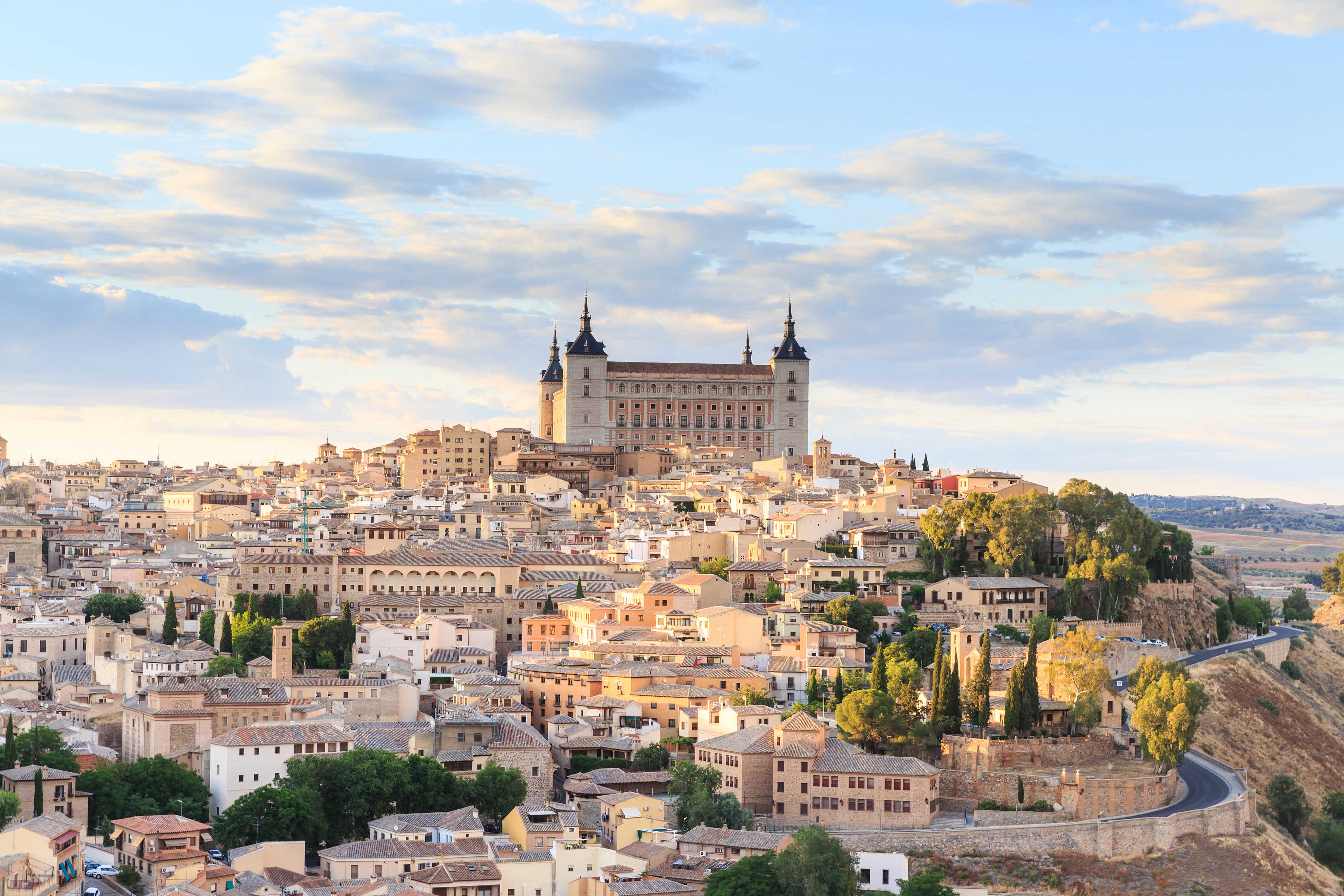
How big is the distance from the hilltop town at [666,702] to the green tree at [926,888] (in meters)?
0.39

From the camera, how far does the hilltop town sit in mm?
43969

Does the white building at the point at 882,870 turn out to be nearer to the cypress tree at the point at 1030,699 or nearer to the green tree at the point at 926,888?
the green tree at the point at 926,888

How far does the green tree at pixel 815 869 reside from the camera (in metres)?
41.8

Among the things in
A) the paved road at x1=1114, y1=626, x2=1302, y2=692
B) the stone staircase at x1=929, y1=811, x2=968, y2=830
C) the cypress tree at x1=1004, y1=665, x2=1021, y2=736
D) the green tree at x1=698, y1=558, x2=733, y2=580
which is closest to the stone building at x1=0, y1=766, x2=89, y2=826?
the stone staircase at x1=929, y1=811, x2=968, y2=830

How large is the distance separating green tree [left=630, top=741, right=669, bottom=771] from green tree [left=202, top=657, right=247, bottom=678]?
12.8 m

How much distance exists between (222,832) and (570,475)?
204 ft

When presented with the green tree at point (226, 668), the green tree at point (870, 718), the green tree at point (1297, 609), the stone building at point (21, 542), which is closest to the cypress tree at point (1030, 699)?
the green tree at point (870, 718)

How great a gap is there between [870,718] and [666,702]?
6.69 metres

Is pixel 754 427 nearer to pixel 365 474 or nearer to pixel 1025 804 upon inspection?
pixel 365 474

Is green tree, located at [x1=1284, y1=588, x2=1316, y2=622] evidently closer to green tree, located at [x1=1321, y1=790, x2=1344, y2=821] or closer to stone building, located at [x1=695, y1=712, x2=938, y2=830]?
green tree, located at [x1=1321, y1=790, x2=1344, y2=821]

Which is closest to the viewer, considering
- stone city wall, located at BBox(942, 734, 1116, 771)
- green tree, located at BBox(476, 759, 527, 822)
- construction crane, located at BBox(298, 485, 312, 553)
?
green tree, located at BBox(476, 759, 527, 822)

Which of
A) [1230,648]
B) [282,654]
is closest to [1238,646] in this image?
[1230,648]

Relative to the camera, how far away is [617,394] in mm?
121188

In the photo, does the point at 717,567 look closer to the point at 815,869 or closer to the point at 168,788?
the point at 168,788
